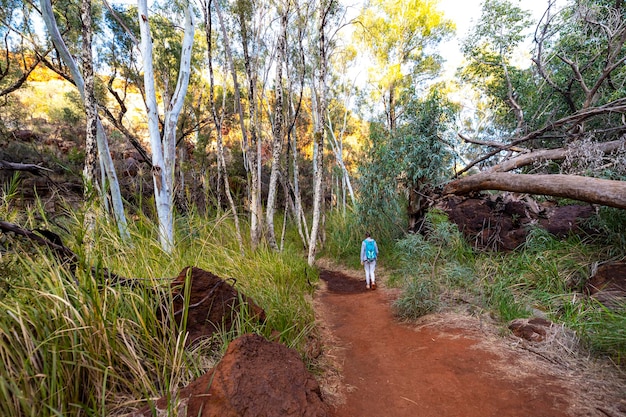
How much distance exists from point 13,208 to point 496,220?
7.85m

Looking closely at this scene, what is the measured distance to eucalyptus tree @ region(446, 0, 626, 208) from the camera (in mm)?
4492

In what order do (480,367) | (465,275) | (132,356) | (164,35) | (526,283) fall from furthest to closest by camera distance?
(164,35), (465,275), (526,283), (480,367), (132,356)

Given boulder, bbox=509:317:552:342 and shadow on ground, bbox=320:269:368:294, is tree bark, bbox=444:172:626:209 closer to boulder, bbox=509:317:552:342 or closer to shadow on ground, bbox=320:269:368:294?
boulder, bbox=509:317:552:342

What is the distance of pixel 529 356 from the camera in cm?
284

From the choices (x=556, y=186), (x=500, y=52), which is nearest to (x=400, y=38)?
(x=500, y=52)

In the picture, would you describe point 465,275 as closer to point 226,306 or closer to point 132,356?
point 226,306

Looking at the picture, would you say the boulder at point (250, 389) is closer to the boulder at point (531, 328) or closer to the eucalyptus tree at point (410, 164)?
the boulder at point (531, 328)

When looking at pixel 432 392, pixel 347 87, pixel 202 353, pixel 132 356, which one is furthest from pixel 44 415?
pixel 347 87

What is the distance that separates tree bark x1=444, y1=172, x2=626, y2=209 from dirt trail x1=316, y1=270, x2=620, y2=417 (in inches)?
98.6

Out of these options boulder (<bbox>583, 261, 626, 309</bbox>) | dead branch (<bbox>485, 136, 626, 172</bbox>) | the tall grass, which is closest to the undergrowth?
the tall grass

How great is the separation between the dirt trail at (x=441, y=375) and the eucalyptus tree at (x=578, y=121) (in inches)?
109

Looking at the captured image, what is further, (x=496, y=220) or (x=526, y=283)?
(x=496, y=220)

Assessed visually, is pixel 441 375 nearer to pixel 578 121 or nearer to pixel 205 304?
pixel 205 304

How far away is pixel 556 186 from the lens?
14.6 ft
